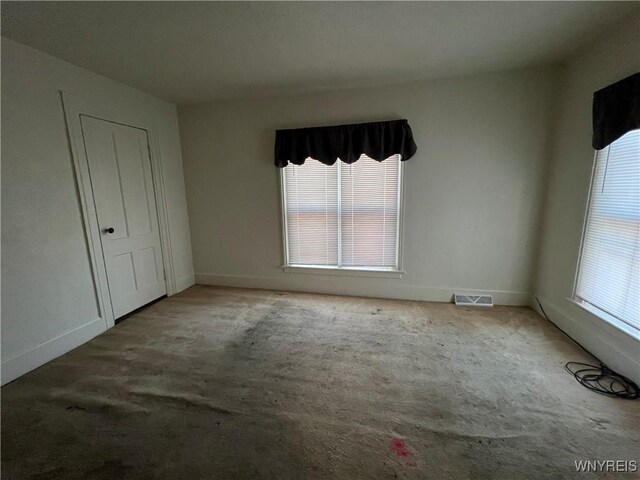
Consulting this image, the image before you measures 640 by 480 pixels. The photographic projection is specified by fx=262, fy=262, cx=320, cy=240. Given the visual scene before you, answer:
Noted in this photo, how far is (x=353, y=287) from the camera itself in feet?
11.0

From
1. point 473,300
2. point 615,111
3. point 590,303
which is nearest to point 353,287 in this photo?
point 473,300

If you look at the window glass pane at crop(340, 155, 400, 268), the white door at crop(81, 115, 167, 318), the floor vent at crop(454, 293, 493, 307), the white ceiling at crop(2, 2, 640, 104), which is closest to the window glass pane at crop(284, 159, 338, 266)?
the window glass pane at crop(340, 155, 400, 268)

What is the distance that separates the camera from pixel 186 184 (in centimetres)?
363

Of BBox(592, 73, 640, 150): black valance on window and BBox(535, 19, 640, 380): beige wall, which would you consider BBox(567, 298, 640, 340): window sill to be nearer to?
BBox(535, 19, 640, 380): beige wall

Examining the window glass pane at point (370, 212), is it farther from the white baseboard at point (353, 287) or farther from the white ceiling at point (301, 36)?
the white ceiling at point (301, 36)

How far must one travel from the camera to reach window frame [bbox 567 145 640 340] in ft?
6.03

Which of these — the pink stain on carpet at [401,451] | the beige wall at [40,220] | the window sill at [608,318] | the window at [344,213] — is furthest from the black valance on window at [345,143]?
the pink stain on carpet at [401,451]

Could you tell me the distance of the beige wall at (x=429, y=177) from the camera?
269 cm

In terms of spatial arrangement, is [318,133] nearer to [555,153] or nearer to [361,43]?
[361,43]

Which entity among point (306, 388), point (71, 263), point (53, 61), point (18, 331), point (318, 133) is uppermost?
point (53, 61)

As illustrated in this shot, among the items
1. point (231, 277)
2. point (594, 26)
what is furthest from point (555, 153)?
point (231, 277)

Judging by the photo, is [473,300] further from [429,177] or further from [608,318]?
[429,177]

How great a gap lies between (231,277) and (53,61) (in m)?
2.72

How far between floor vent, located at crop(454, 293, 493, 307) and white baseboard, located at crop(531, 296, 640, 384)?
0.53 metres
